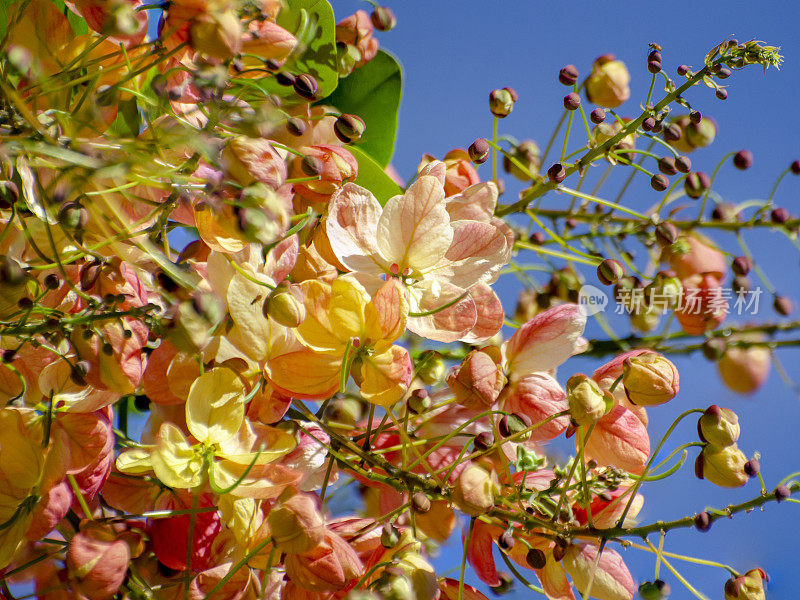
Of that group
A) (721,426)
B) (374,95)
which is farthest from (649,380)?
(374,95)

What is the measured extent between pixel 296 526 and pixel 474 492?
61 millimetres

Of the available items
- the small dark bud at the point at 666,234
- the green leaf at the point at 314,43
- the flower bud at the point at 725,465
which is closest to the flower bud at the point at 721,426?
the flower bud at the point at 725,465

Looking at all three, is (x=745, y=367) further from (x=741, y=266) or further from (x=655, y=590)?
(x=655, y=590)

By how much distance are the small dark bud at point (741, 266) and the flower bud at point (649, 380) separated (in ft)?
0.35

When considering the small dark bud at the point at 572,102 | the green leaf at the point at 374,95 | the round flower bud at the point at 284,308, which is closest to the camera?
the round flower bud at the point at 284,308

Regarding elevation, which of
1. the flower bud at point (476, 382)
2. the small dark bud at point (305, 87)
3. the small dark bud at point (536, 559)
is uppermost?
the small dark bud at point (305, 87)

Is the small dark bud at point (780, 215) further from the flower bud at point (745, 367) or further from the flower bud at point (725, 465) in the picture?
the flower bud at point (725, 465)

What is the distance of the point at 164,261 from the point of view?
0.76ft

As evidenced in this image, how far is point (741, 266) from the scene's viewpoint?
0.39 meters

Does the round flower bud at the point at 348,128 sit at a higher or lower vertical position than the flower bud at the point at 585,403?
higher

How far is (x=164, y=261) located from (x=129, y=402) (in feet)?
0.68

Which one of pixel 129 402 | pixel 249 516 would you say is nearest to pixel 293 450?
pixel 249 516

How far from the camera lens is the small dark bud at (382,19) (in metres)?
0.39

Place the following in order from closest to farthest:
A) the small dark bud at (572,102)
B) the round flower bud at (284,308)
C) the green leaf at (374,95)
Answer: the round flower bud at (284,308)
the small dark bud at (572,102)
the green leaf at (374,95)
